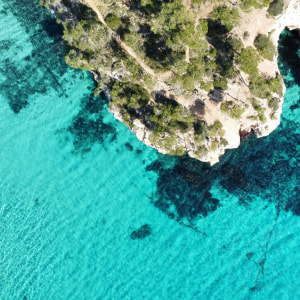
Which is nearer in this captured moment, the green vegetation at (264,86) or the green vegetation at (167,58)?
the green vegetation at (167,58)

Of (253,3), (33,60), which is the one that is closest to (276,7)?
(253,3)

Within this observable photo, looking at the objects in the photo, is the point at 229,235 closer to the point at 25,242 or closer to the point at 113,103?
the point at 113,103

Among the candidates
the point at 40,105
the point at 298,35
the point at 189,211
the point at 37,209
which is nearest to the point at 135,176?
the point at 189,211

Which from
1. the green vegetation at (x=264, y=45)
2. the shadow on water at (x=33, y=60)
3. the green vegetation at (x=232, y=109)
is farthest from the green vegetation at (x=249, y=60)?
the shadow on water at (x=33, y=60)

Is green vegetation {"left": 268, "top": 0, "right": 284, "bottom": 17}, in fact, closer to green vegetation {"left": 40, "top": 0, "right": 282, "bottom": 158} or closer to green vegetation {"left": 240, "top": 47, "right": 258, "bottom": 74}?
green vegetation {"left": 40, "top": 0, "right": 282, "bottom": 158}

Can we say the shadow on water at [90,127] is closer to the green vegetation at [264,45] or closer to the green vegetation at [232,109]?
the green vegetation at [232,109]

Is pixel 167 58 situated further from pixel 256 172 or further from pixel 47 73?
pixel 256 172
